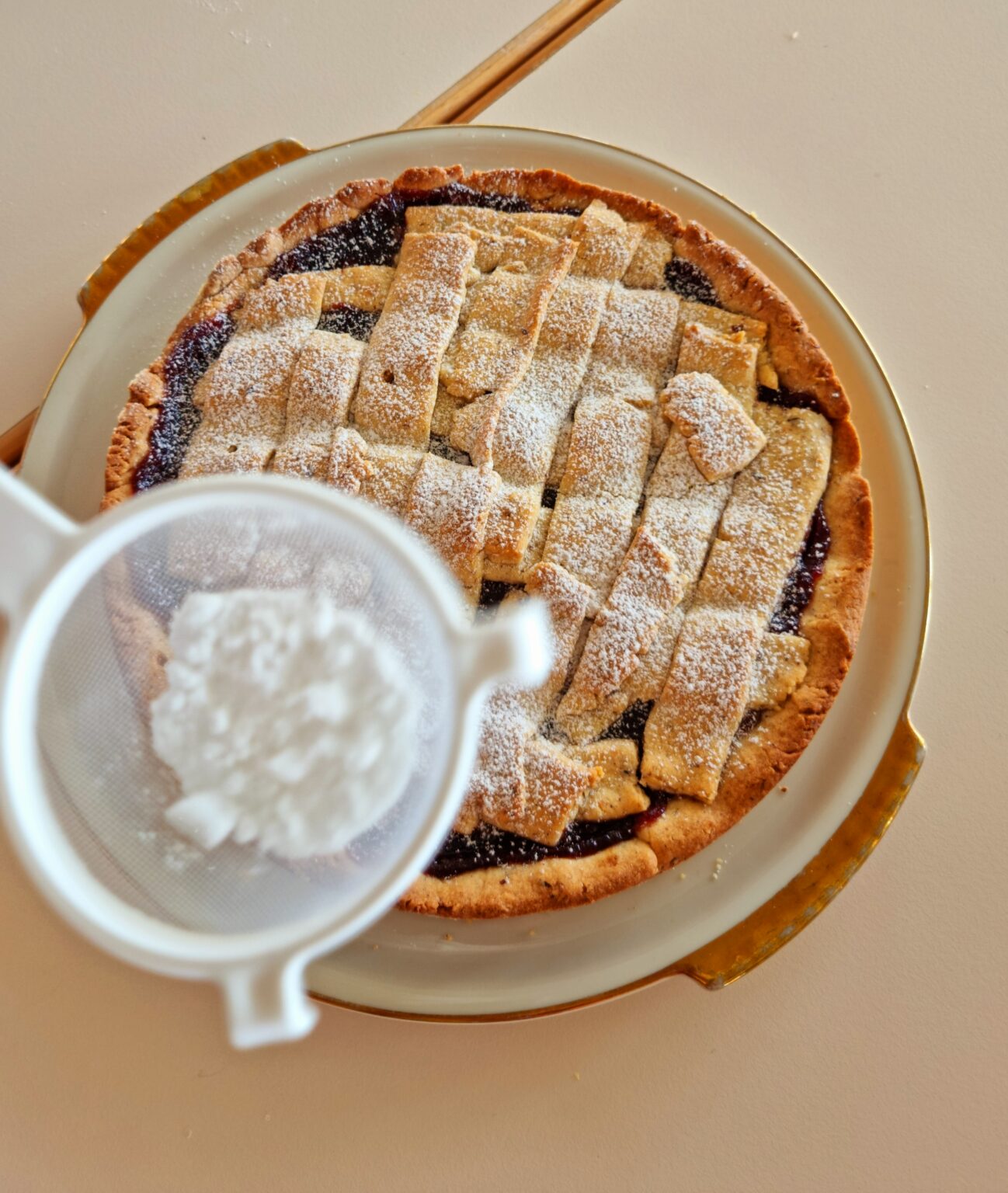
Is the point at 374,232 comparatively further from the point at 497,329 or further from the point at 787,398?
the point at 787,398

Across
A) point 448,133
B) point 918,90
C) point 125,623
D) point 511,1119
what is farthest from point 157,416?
point 918,90

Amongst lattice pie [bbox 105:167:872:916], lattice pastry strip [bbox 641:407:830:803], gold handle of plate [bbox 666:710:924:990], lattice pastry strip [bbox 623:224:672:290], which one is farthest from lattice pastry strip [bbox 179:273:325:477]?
gold handle of plate [bbox 666:710:924:990]

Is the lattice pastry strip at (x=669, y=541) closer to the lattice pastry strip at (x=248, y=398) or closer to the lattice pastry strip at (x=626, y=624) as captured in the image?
the lattice pastry strip at (x=626, y=624)

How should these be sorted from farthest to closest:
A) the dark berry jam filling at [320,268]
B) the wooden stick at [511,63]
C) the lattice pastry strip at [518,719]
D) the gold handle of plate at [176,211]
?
the wooden stick at [511,63] < the gold handle of plate at [176,211] < the dark berry jam filling at [320,268] < the lattice pastry strip at [518,719]

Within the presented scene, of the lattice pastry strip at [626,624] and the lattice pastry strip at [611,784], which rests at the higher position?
the lattice pastry strip at [626,624]

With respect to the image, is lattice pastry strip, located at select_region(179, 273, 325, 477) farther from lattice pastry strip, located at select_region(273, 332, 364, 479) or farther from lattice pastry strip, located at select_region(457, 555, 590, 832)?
lattice pastry strip, located at select_region(457, 555, 590, 832)

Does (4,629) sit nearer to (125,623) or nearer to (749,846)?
(125,623)

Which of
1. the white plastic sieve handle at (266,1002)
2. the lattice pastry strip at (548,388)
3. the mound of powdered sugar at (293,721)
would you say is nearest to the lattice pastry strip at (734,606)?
the lattice pastry strip at (548,388)
